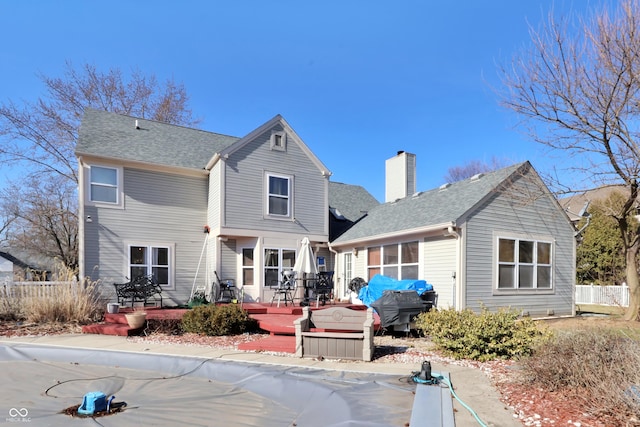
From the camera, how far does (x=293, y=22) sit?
→ 1102 cm

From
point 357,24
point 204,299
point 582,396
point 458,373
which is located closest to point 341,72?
point 357,24

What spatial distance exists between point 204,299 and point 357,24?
32.3 feet

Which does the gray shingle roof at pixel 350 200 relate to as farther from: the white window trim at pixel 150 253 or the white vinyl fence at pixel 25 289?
the white vinyl fence at pixel 25 289

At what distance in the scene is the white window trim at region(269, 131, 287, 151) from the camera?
45.9ft

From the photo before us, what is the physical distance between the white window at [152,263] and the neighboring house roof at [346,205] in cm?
644

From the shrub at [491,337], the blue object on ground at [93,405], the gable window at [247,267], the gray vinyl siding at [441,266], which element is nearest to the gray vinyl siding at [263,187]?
the gable window at [247,267]

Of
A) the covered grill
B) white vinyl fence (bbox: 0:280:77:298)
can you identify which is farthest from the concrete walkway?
the covered grill

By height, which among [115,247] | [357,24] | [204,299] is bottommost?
[204,299]

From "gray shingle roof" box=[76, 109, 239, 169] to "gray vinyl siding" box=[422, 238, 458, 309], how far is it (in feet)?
27.9

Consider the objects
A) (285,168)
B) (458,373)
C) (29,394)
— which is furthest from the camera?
(285,168)

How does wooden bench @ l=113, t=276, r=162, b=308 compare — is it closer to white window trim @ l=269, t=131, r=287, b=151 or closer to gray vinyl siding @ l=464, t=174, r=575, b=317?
white window trim @ l=269, t=131, r=287, b=151

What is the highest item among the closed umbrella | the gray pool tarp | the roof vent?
the roof vent

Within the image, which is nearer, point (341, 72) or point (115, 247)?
point (115, 247)

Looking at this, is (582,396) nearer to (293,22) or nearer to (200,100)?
(293,22)
